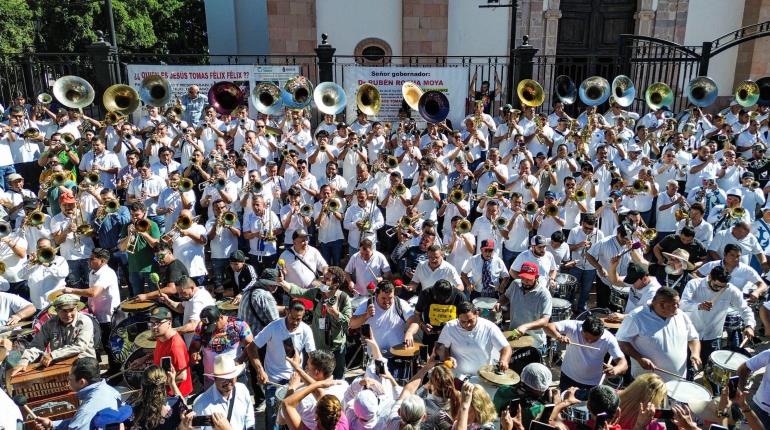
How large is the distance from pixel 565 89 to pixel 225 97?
7924 mm

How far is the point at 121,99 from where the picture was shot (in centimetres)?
1312

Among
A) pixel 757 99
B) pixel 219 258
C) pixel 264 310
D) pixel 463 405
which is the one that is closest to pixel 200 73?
pixel 219 258

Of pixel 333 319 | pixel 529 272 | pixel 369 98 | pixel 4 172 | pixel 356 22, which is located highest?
pixel 356 22

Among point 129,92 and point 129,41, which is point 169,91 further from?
point 129,41

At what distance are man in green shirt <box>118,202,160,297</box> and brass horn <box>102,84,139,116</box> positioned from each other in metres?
5.53

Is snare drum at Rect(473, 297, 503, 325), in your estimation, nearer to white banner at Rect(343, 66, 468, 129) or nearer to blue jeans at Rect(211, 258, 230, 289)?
blue jeans at Rect(211, 258, 230, 289)

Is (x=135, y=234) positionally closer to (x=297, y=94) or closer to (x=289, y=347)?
(x=289, y=347)

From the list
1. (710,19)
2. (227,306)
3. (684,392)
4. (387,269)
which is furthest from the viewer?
(710,19)

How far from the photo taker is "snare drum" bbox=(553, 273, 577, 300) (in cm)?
778

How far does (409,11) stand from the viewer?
17.9 metres

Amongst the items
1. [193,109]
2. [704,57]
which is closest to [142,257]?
[193,109]

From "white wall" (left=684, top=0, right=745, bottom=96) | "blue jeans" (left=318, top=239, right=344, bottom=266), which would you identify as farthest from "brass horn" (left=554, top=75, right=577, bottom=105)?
"blue jeans" (left=318, top=239, right=344, bottom=266)

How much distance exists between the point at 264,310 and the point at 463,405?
2787 millimetres

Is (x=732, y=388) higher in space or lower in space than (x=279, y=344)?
higher
